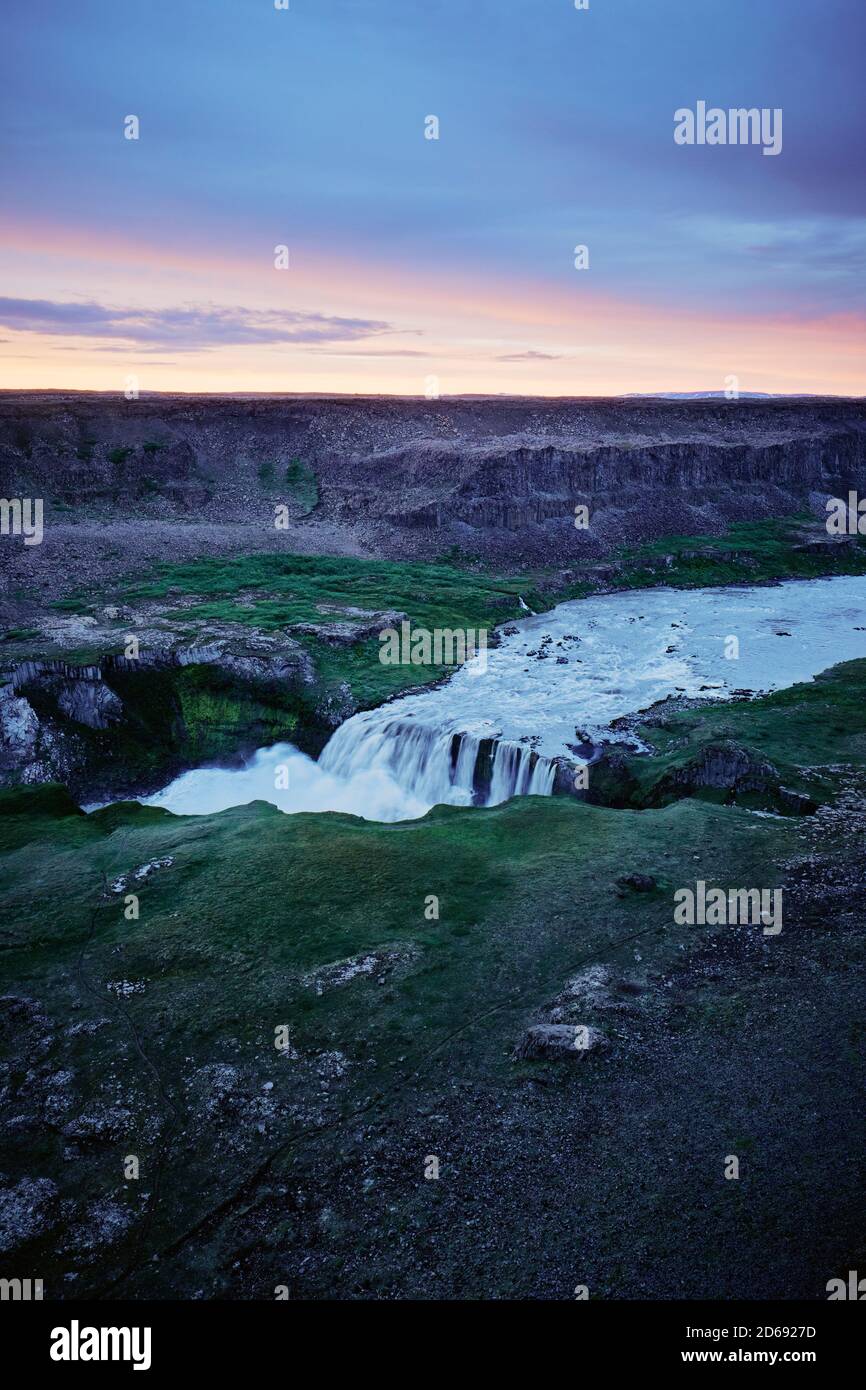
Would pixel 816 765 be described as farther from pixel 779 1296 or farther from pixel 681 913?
pixel 779 1296

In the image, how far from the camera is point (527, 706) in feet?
131

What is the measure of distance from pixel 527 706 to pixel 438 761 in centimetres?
603

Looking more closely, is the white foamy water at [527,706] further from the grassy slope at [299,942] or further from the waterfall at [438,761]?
the grassy slope at [299,942]

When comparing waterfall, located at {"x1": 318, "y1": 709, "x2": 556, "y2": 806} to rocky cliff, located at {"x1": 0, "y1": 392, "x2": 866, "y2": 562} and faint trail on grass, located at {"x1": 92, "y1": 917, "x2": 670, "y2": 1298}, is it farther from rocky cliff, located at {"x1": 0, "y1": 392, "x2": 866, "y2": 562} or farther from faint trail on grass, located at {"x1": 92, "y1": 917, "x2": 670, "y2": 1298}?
rocky cliff, located at {"x1": 0, "y1": 392, "x2": 866, "y2": 562}

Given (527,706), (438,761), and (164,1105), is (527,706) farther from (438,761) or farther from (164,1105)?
(164,1105)

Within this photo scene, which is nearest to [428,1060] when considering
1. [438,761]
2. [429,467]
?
[438,761]

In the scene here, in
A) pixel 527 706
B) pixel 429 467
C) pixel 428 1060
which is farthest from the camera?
pixel 429 467

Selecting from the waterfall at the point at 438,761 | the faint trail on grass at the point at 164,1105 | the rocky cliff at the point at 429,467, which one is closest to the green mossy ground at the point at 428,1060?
the faint trail on grass at the point at 164,1105

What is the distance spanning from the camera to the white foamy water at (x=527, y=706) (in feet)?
115

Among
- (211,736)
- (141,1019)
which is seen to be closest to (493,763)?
(211,736)

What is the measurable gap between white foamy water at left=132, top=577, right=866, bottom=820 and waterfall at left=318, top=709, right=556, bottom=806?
0.17 ft

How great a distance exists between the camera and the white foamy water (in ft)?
115
